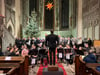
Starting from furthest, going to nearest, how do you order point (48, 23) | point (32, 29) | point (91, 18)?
point (48, 23)
point (32, 29)
point (91, 18)

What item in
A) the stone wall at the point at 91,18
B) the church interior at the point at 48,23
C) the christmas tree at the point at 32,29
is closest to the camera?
the church interior at the point at 48,23

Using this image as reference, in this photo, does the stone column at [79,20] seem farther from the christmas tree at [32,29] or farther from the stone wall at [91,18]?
the christmas tree at [32,29]

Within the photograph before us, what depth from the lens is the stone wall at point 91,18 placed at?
48.2 feet

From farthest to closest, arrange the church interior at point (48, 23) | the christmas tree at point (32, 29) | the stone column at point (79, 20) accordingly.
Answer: the christmas tree at point (32, 29) < the stone column at point (79, 20) < the church interior at point (48, 23)

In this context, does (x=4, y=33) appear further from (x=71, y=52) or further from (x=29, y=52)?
(x=71, y=52)

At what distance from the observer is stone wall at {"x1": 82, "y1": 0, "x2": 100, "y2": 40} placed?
48.2 feet

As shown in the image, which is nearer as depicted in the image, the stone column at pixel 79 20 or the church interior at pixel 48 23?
the church interior at pixel 48 23

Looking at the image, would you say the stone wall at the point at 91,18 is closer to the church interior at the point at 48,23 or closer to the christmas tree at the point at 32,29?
the church interior at the point at 48,23

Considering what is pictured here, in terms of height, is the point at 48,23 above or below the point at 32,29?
above

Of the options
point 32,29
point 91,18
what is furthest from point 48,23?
point 91,18

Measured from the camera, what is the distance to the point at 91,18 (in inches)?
655

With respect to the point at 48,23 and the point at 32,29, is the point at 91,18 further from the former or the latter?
the point at 48,23

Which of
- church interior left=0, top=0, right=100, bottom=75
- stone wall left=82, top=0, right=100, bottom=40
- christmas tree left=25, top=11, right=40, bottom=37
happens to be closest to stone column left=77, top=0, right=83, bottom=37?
church interior left=0, top=0, right=100, bottom=75

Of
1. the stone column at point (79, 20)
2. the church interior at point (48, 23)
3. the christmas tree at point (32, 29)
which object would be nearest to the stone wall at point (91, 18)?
the church interior at point (48, 23)
